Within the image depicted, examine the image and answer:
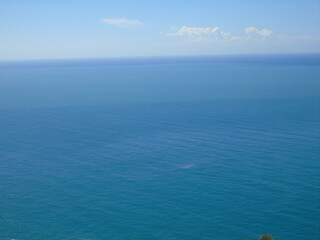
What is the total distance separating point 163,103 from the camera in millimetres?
153375

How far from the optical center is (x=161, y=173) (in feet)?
249

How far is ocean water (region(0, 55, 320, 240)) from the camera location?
2228 inches

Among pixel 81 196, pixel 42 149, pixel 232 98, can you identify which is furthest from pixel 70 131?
pixel 232 98

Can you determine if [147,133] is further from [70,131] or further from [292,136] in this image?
[292,136]

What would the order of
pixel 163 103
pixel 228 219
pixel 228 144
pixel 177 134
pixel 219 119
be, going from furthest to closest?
pixel 163 103
pixel 219 119
pixel 177 134
pixel 228 144
pixel 228 219

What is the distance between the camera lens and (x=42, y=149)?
3637 inches

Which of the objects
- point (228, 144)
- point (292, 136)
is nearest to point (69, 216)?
point (228, 144)

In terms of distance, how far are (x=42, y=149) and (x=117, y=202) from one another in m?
36.7

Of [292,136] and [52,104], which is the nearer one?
[292,136]

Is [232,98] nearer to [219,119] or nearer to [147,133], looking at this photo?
[219,119]

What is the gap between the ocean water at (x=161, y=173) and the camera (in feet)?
186

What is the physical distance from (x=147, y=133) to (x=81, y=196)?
41301 mm

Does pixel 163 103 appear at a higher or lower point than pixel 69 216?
higher

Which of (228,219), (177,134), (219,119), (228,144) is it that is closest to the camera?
(228,219)
